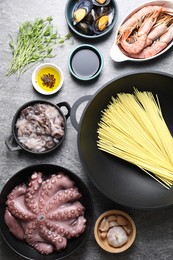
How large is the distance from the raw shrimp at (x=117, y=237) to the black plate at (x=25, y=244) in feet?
0.31

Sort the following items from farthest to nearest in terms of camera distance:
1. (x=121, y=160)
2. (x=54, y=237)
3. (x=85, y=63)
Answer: (x=85, y=63), (x=121, y=160), (x=54, y=237)

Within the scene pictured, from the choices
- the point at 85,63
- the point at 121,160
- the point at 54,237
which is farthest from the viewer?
the point at 85,63

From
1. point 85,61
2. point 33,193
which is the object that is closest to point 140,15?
point 85,61

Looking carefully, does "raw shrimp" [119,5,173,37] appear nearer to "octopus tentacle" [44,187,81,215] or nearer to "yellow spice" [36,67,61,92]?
"yellow spice" [36,67,61,92]

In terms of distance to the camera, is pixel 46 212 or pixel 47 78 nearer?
pixel 46 212

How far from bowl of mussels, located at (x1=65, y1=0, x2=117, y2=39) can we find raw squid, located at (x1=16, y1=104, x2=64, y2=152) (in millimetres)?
379

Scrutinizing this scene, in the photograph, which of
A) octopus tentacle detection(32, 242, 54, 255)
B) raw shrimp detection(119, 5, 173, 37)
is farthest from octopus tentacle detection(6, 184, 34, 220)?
raw shrimp detection(119, 5, 173, 37)

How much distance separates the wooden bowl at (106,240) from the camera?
2021mm

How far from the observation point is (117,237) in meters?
2.02

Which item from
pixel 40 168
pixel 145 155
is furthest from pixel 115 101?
pixel 40 168

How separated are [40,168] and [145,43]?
2.34ft

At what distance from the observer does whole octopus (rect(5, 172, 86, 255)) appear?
1.98m

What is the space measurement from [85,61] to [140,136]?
430 millimetres

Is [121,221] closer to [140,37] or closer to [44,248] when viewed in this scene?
[44,248]
